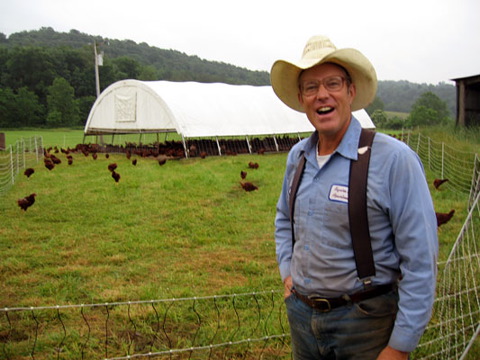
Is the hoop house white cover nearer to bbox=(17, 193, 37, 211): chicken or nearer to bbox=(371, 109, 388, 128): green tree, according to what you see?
bbox=(17, 193, 37, 211): chicken

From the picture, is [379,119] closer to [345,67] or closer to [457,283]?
[457,283]

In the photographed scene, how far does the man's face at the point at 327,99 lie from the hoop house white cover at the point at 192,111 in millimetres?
15275

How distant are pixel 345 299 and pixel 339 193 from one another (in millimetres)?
423

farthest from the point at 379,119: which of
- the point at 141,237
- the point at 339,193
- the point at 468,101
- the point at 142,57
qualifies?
the point at 142,57

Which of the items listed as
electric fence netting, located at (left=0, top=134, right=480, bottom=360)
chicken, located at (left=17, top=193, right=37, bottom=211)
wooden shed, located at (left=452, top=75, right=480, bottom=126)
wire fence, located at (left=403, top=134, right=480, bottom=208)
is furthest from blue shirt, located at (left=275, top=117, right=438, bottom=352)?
wooden shed, located at (left=452, top=75, right=480, bottom=126)

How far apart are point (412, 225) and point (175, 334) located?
2710 millimetres

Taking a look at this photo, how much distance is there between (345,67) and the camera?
6.62 feet

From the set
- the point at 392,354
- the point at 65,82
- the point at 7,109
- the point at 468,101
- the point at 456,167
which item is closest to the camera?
the point at 392,354

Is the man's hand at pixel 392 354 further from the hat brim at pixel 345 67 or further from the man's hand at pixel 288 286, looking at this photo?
the hat brim at pixel 345 67

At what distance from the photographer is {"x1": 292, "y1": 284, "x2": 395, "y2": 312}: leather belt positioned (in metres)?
1.85

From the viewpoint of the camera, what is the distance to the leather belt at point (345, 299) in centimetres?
185

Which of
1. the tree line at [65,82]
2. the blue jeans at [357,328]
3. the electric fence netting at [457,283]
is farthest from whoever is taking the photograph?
the tree line at [65,82]

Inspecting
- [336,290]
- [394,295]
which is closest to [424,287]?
[394,295]

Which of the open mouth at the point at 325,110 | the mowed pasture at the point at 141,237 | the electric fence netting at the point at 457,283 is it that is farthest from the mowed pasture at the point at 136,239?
the open mouth at the point at 325,110
